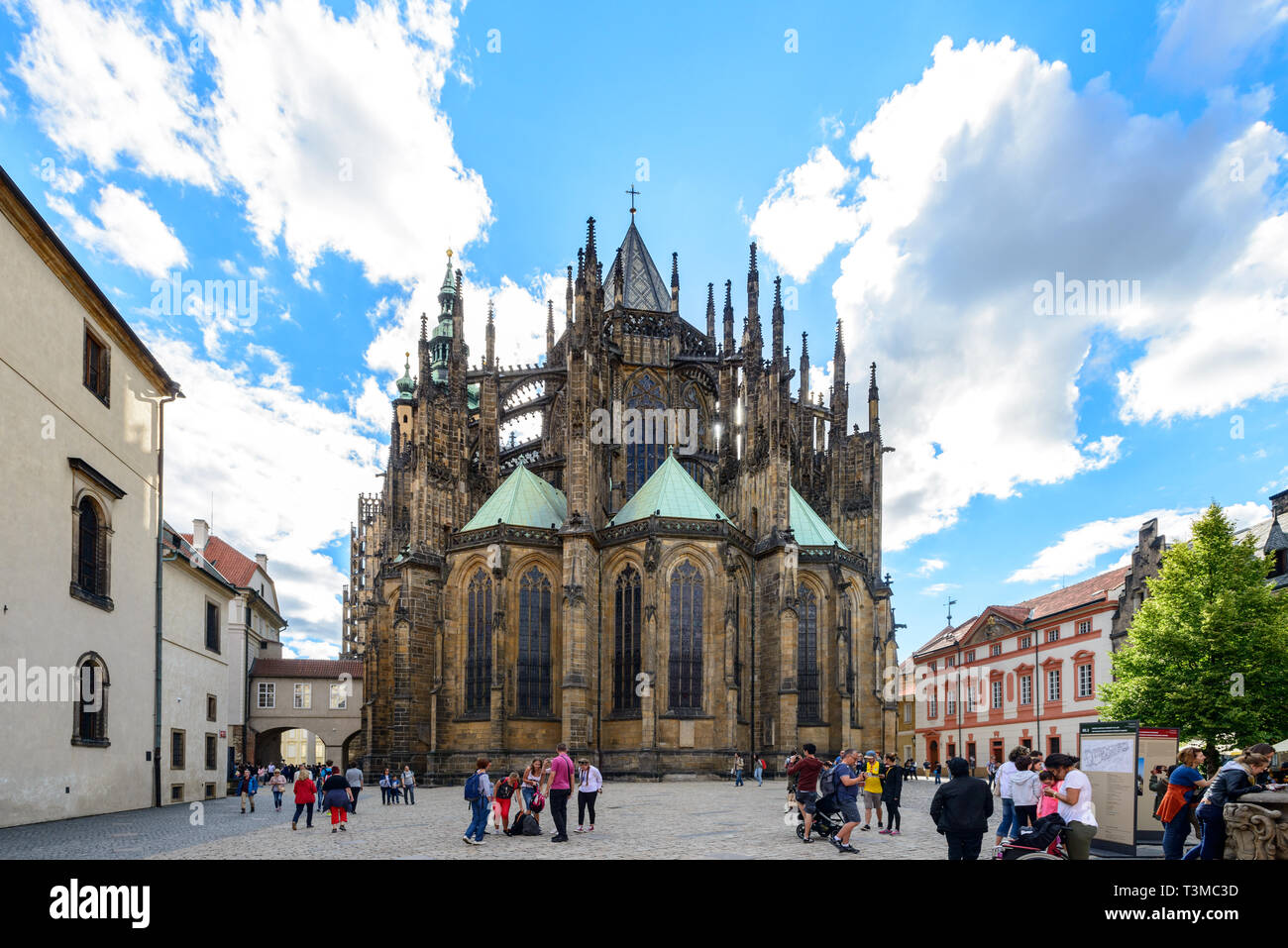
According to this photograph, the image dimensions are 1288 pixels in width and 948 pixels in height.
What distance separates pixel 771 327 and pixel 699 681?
17422 mm

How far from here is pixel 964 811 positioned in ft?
32.2

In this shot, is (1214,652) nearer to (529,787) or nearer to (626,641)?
(626,641)

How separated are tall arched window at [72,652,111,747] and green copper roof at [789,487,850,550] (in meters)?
28.7

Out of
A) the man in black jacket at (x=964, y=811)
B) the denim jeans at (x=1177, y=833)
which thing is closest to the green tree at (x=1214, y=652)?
the denim jeans at (x=1177, y=833)

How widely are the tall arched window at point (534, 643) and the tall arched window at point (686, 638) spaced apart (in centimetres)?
536

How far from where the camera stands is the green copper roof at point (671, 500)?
40031mm

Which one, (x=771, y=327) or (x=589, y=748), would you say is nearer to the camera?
(x=589, y=748)

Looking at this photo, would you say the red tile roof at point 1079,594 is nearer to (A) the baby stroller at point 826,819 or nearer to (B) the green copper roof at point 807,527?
(B) the green copper roof at point 807,527

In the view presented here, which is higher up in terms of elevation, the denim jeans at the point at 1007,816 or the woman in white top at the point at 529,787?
the denim jeans at the point at 1007,816

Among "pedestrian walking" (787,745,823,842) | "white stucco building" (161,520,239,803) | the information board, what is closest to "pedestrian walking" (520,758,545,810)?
"pedestrian walking" (787,745,823,842)
